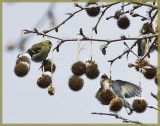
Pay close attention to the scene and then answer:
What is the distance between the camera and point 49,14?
1233 millimetres

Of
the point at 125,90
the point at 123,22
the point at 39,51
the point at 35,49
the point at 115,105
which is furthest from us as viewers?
the point at 125,90

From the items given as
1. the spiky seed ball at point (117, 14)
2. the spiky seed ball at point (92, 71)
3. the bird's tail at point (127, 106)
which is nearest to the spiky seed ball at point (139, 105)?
the spiky seed ball at point (92, 71)

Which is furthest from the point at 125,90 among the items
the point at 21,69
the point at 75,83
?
the point at 21,69

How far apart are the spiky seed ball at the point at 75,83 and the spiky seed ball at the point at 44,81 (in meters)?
0.19

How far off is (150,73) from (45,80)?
0.86 meters

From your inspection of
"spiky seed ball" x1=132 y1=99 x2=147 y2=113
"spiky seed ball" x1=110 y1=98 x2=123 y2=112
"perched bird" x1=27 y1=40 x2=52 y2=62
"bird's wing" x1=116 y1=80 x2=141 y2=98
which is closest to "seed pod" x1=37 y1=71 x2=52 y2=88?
"perched bird" x1=27 y1=40 x2=52 y2=62

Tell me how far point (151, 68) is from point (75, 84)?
0.63 metres

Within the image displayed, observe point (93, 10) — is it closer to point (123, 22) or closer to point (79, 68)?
point (123, 22)

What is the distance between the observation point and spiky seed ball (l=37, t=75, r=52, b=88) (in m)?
2.70

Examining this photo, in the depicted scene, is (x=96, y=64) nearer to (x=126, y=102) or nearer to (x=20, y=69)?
(x=20, y=69)

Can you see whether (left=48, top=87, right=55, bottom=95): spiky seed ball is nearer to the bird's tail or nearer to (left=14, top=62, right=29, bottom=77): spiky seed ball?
(left=14, top=62, right=29, bottom=77): spiky seed ball

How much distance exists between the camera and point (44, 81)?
270cm

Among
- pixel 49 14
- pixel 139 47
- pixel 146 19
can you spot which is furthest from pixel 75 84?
pixel 49 14

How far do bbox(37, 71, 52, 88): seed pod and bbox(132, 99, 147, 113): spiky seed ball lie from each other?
28.4 inches
